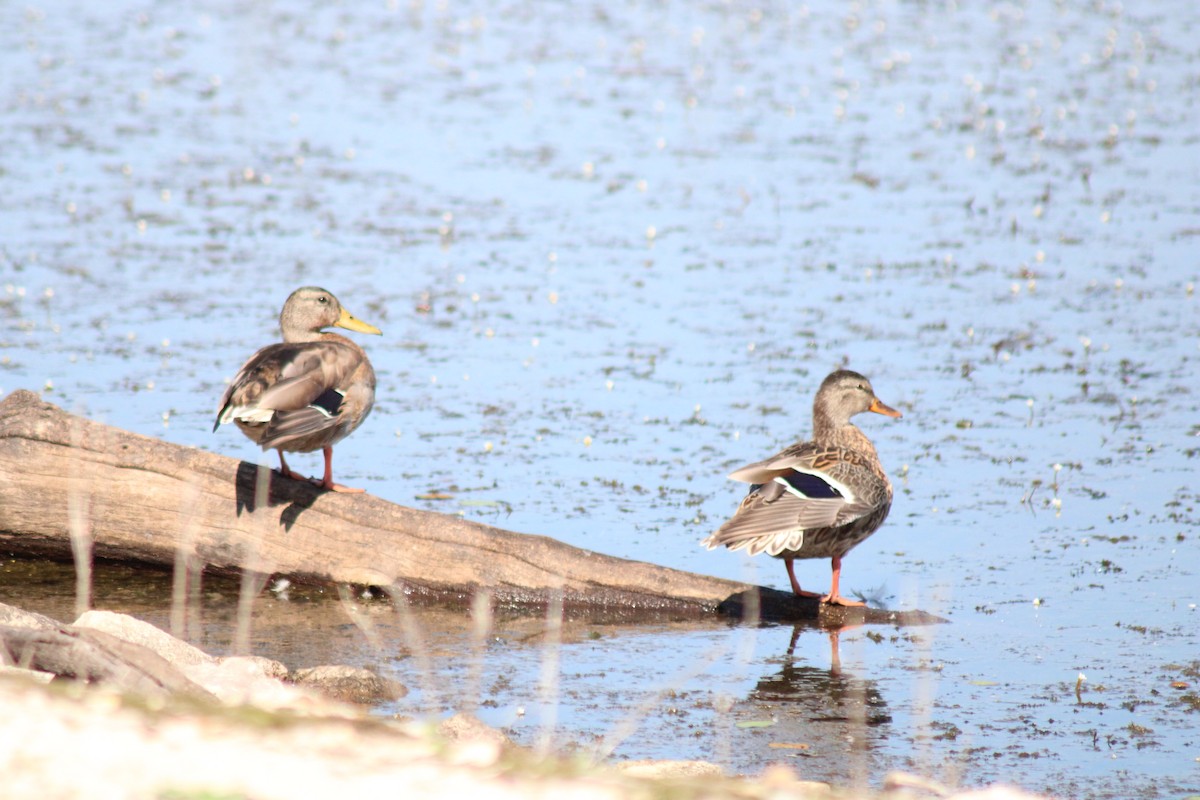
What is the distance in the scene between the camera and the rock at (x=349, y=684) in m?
6.99

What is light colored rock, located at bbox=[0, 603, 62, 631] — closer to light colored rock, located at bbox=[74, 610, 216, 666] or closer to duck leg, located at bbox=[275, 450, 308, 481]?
light colored rock, located at bbox=[74, 610, 216, 666]

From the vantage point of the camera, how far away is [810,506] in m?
8.12

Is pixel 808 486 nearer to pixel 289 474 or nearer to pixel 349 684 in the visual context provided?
pixel 349 684

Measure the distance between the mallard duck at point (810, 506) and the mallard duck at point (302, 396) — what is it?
2.04 m

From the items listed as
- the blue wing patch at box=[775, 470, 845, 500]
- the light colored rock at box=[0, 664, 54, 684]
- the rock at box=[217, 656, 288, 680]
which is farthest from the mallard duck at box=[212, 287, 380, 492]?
the light colored rock at box=[0, 664, 54, 684]

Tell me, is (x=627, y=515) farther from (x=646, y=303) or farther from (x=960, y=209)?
(x=960, y=209)

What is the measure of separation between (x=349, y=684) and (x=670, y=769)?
5.84ft

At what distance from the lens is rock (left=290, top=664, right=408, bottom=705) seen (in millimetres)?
6992

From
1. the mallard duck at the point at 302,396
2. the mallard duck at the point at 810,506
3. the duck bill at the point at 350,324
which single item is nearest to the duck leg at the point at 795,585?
the mallard duck at the point at 810,506

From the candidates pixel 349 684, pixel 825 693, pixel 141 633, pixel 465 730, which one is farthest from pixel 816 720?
pixel 141 633

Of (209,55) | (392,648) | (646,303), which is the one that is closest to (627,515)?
(392,648)

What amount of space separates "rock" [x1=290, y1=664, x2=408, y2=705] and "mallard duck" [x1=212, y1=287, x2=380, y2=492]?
1394mm

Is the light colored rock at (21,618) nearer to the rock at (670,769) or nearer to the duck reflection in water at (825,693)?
the rock at (670,769)

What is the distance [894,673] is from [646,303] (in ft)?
21.4
